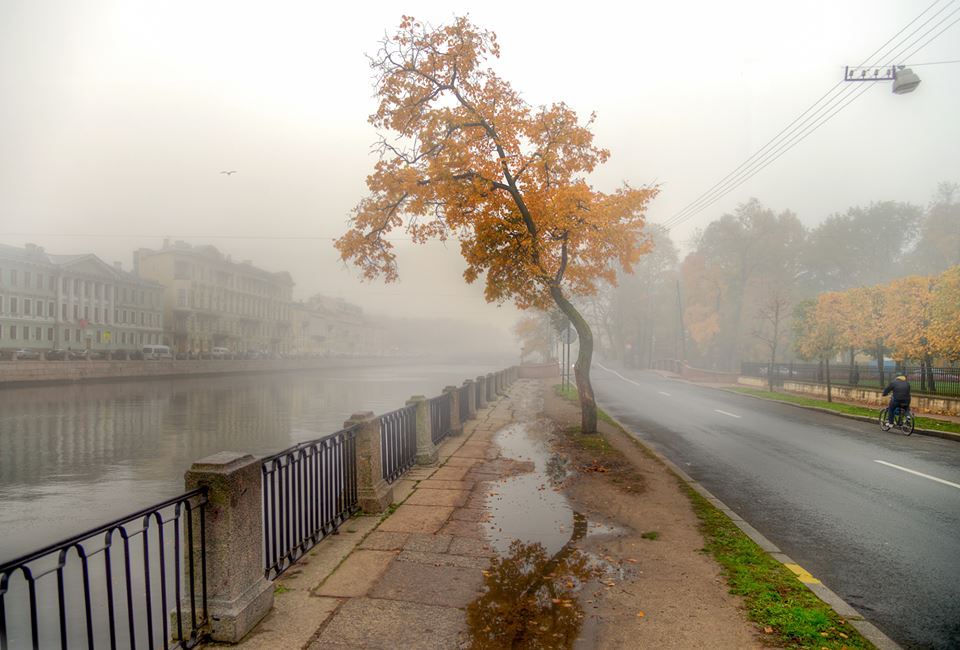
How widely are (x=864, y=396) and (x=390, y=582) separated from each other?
1159 inches

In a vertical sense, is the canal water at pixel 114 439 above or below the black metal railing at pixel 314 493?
below

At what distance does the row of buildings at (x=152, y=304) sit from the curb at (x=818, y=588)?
68523mm

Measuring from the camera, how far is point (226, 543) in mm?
4051

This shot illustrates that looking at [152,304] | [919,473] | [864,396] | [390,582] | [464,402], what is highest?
[152,304]

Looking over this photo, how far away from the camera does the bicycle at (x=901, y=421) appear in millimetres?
16250

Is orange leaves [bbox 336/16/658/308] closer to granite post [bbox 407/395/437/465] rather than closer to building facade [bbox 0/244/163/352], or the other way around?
granite post [bbox 407/395/437/465]

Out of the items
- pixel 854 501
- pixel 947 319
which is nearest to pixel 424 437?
pixel 854 501

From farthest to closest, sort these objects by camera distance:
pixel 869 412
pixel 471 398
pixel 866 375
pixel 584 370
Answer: pixel 866 375
pixel 869 412
pixel 471 398
pixel 584 370

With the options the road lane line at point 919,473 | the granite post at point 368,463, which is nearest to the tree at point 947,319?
the road lane line at point 919,473

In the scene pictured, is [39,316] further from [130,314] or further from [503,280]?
[503,280]

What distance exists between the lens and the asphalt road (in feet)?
17.1

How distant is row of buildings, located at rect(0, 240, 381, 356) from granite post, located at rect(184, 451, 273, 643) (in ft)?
224

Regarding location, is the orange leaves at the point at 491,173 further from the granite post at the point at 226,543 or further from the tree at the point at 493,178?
the granite post at the point at 226,543

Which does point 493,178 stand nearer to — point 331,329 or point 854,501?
point 854,501
